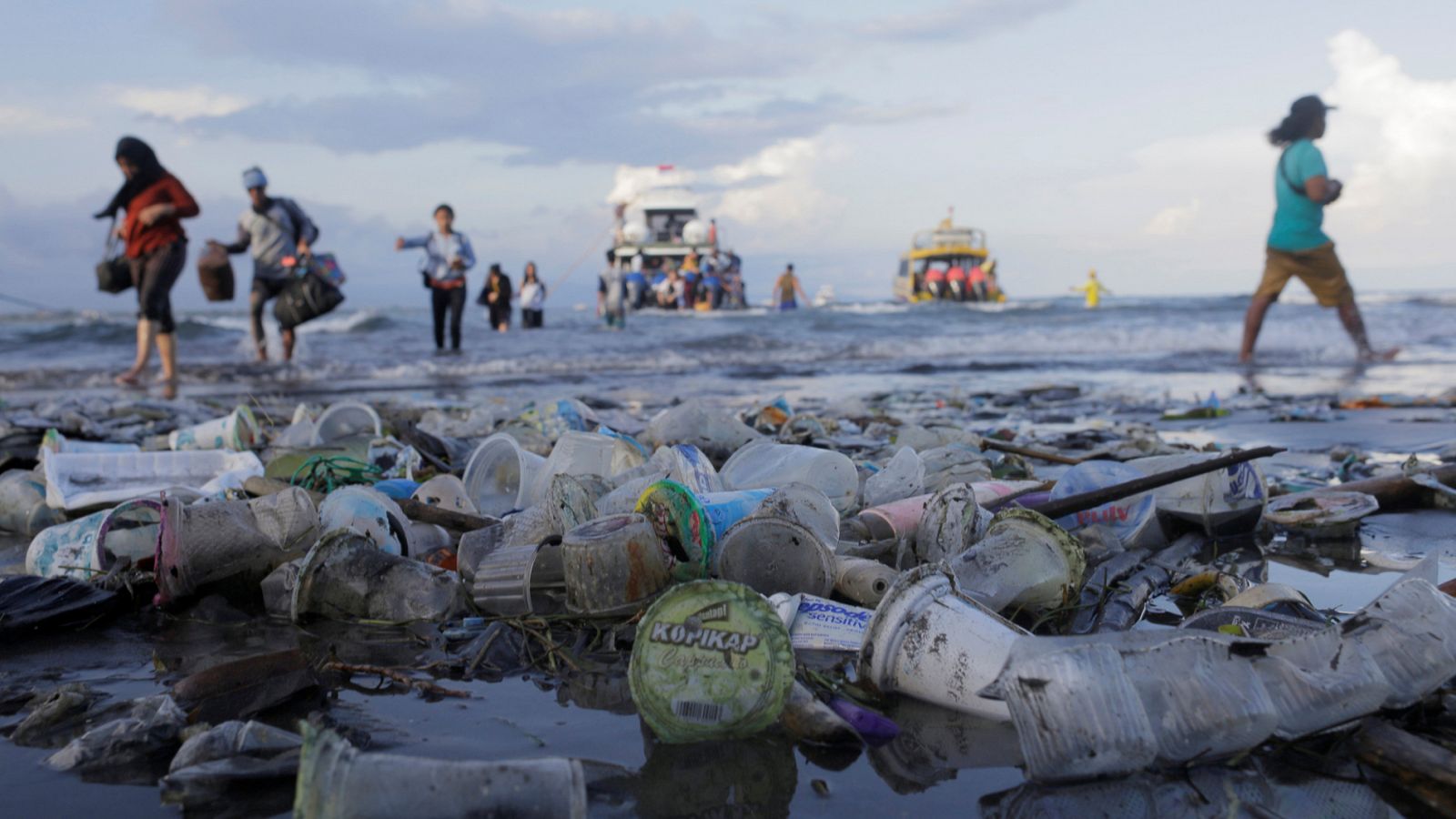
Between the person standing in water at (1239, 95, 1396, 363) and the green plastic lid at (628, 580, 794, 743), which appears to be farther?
the person standing in water at (1239, 95, 1396, 363)

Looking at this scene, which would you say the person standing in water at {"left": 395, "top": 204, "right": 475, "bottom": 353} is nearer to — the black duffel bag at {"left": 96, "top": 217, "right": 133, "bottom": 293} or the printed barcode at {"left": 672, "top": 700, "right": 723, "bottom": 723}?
the black duffel bag at {"left": 96, "top": 217, "right": 133, "bottom": 293}

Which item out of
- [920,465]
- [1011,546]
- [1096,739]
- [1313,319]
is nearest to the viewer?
[1096,739]

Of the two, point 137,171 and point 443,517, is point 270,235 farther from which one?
point 443,517

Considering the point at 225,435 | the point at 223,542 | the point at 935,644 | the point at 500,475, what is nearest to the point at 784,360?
the point at 225,435

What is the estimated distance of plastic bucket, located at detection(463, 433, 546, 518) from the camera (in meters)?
3.05

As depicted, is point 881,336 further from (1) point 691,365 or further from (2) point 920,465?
(2) point 920,465

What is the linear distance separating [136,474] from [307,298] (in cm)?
605

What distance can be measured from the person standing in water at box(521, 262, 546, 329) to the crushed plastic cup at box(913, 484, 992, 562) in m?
17.8

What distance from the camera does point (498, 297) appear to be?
17.1m

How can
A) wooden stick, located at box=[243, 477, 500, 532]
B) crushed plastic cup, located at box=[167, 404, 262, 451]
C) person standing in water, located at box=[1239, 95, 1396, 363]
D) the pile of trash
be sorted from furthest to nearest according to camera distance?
person standing in water, located at box=[1239, 95, 1396, 363]
crushed plastic cup, located at box=[167, 404, 262, 451]
wooden stick, located at box=[243, 477, 500, 532]
the pile of trash

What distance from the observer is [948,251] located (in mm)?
37062

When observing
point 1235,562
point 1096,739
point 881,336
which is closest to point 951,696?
point 1096,739

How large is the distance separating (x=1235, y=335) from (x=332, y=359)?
14.0 meters

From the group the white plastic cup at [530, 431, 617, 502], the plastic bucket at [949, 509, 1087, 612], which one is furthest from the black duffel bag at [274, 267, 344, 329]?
the plastic bucket at [949, 509, 1087, 612]
